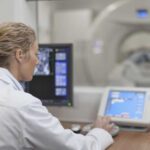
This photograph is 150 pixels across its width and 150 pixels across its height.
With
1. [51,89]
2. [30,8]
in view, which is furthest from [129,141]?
[30,8]

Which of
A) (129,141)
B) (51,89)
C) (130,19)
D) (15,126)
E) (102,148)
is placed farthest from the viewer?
(130,19)

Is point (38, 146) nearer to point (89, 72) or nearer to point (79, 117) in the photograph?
point (79, 117)

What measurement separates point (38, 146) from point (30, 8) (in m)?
1.16

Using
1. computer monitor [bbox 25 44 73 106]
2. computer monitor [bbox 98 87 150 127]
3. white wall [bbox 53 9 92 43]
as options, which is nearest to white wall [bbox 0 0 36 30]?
computer monitor [bbox 25 44 73 106]

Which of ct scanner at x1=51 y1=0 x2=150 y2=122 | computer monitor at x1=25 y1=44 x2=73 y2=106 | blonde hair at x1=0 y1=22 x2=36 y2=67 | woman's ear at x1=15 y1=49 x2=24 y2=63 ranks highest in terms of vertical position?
blonde hair at x1=0 y1=22 x2=36 y2=67

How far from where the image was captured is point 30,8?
2.21 metres

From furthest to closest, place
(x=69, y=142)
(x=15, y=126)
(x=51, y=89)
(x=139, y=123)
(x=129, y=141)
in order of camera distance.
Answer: (x=51, y=89), (x=139, y=123), (x=129, y=141), (x=69, y=142), (x=15, y=126)

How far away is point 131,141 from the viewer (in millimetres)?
1694

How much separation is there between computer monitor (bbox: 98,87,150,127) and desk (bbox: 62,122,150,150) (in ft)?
Result: 0.21

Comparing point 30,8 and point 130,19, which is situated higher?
point 30,8

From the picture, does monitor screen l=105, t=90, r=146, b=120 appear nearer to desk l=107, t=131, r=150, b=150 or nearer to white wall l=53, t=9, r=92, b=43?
desk l=107, t=131, r=150, b=150

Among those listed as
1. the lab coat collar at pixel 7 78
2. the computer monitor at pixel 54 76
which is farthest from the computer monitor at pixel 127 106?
the lab coat collar at pixel 7 78

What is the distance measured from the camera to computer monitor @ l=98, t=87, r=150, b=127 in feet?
6.09

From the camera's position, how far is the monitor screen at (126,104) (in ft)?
6.18
